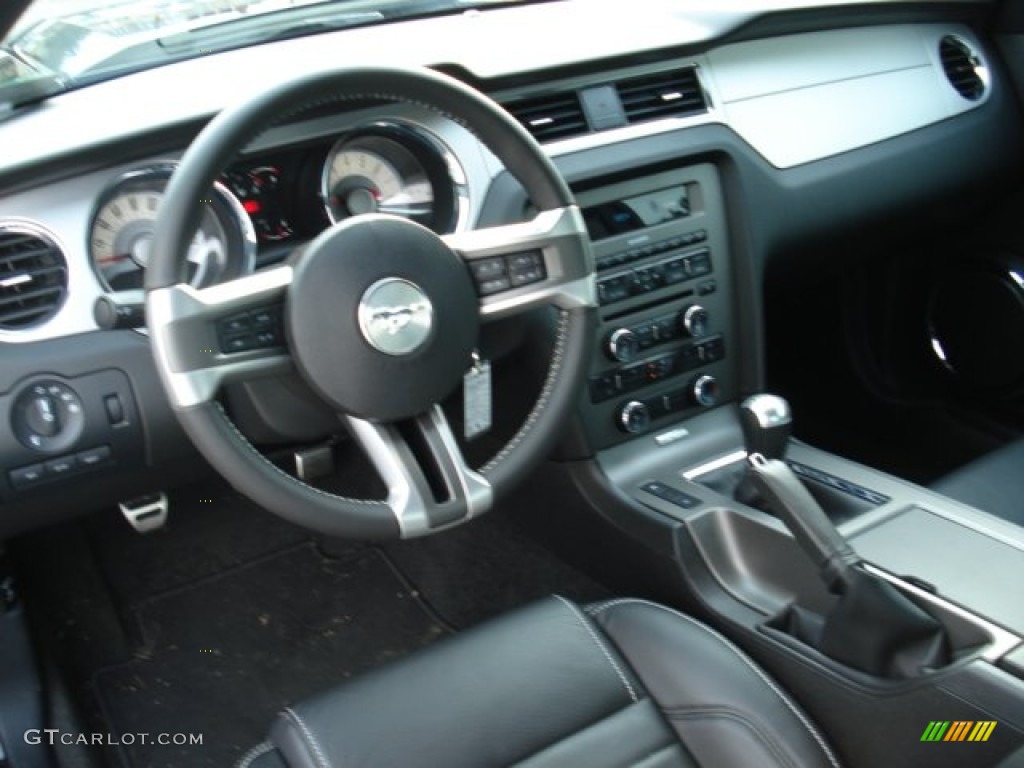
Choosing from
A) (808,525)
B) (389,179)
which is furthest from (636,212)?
(808,525)

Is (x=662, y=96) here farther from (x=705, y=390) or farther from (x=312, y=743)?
(x=312, y=743)

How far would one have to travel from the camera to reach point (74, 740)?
1712 millimetres

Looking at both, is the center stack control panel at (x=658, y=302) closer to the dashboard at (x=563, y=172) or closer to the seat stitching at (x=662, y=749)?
the dashboard at (x=563, y=172)

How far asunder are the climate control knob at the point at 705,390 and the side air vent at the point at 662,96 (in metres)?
0.44

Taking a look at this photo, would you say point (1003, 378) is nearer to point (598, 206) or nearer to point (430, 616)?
point (598, 206)

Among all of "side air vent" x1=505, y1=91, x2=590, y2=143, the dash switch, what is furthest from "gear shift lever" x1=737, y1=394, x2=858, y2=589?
the dash switch

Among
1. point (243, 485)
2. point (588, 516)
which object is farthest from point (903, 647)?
point (243, 485)

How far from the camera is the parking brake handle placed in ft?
4.14

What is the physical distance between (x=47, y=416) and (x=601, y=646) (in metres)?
0.74

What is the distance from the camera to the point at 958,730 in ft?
3.89

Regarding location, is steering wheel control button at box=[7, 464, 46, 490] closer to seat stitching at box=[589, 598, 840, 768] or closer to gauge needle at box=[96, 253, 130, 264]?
gauge needle at box=[96, 253, 130, 264]

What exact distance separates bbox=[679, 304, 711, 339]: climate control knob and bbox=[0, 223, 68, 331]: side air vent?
0.94m

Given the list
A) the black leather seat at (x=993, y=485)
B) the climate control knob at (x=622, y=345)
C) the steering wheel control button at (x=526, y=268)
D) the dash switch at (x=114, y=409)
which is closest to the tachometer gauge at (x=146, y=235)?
the dash switch at (x=114, y=409)

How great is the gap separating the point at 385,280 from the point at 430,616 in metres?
1.11
